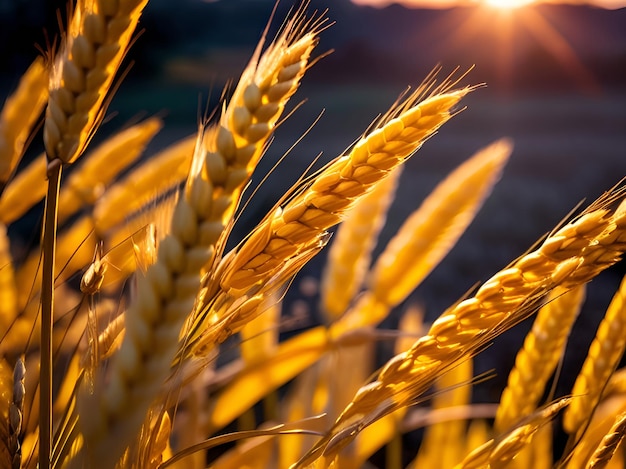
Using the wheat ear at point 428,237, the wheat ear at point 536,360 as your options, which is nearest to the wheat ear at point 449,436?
the wheat ear at point 428,237

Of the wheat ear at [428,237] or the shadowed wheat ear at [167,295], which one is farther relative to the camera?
the wheat ear at [428,237]

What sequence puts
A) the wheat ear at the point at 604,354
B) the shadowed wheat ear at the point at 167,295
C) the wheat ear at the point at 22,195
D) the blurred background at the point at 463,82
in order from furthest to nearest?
the blurred background at the point at 463,82 < the wheat ear at the point at 22,195 < the wheat ear at the point at 604,354 < the shadowed wheat ear at the point at 167,295

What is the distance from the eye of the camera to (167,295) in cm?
Answer: 15

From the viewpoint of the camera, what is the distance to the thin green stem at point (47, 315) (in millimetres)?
184

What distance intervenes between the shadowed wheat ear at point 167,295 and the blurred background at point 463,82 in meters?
1.76

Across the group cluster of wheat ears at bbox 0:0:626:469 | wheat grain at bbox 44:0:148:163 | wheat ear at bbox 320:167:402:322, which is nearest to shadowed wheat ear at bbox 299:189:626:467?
cluster of wheat ears at bbox 0:0:626:469

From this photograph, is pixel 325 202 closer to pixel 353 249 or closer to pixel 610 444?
pixel 610 444

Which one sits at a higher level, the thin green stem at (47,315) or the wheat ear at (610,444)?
the thin green stem at (47,315)

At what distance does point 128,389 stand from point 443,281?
1.59 metres

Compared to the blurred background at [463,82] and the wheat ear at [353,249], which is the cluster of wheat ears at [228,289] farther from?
the blurred background at [463,82]

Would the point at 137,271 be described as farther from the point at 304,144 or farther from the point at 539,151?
the point at 304,144

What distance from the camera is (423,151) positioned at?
2.33m

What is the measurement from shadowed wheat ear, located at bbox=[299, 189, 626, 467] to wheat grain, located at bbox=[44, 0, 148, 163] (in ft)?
0.38

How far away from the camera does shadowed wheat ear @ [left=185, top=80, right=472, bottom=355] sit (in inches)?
8.1
